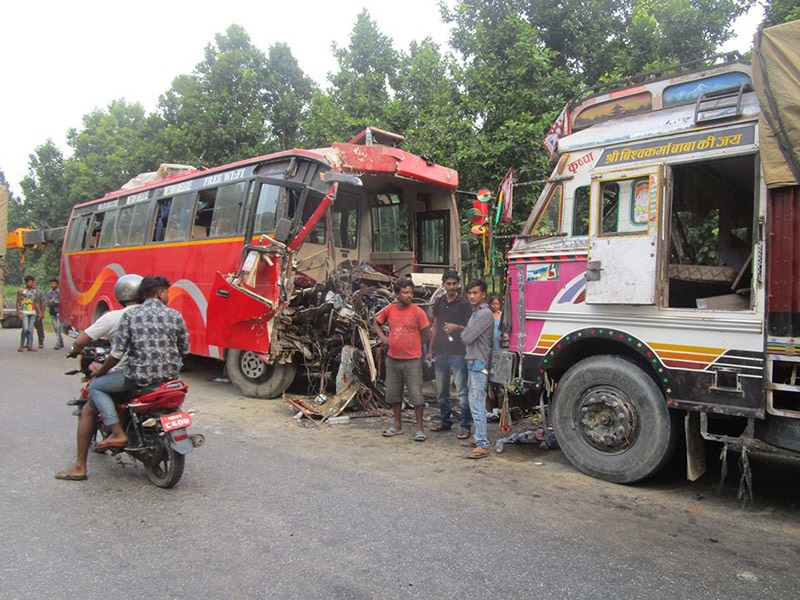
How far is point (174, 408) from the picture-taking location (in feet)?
14.2

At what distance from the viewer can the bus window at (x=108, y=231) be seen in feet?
37.0

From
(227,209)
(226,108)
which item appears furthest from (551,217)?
(226,108)

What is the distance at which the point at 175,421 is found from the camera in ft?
13.6

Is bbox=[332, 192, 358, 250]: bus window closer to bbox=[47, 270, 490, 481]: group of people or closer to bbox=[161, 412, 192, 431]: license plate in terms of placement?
bbox=[47, 270, 490, 481]: group of people

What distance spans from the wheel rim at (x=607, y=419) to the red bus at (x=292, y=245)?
3126 millimetres

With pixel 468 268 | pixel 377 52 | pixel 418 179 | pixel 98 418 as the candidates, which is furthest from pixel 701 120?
pixel 377 52

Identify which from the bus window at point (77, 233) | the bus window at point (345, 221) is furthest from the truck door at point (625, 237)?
the bus window at point (77, 233)

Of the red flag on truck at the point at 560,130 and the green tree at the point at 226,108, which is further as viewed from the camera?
the green tree at the point at 226,108

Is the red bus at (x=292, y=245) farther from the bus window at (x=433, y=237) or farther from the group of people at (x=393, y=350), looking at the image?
the group of people at (x=393, y=350)

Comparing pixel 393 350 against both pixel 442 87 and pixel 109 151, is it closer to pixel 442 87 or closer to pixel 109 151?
pixel 442 87

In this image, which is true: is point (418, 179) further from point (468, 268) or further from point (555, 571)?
point (555, 571)

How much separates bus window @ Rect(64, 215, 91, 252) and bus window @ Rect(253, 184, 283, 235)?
6.69 meters

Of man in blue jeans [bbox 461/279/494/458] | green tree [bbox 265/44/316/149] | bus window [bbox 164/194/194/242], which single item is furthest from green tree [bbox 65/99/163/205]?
man in blue jeans [bbox 461/279/494/458]

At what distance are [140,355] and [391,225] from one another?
17.8 ft
